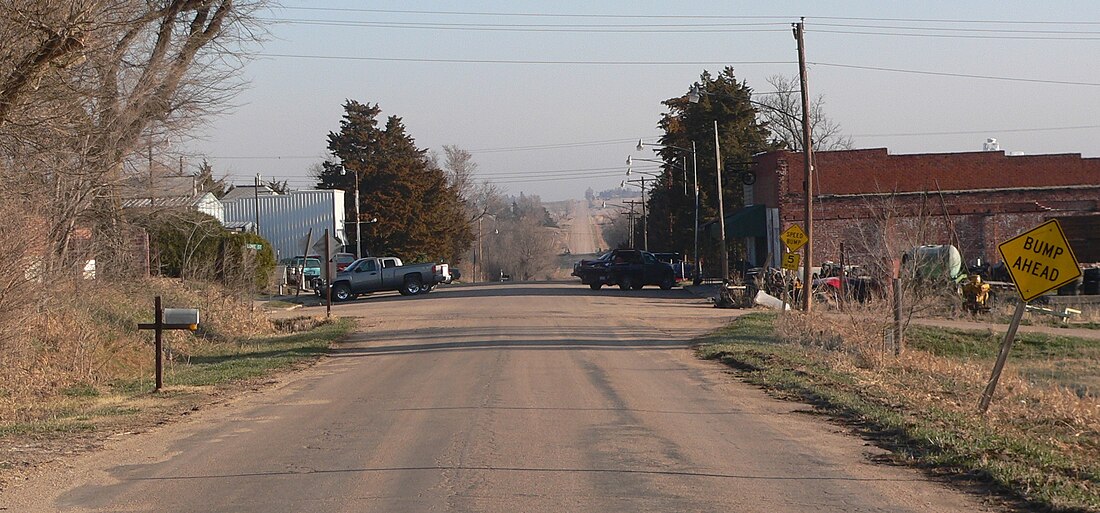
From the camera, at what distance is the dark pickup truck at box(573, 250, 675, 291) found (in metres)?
49.5

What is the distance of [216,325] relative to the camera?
26953 mm

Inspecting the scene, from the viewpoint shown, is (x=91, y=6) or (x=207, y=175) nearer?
(x=91, y=6)

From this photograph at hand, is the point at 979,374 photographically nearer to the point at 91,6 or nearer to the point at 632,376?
the point at 632,376

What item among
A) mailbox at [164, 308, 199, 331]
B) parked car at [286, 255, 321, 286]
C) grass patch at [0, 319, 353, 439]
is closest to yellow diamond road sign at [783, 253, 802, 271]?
grass patch at [0, 319, 353, 439]

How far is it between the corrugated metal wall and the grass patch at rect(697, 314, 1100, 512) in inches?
1923

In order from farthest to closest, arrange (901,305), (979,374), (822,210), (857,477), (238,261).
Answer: (822,210)
(238,261)
(901,305)
(979,374)
(857,477)

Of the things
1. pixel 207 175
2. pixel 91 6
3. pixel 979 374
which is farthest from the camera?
pixel 207 175

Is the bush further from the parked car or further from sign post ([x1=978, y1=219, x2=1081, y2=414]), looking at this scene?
sign post ([x1=978, y1=219, x2=1081, y2=414])

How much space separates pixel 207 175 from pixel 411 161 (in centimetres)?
4315

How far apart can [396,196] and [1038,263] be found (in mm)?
64218

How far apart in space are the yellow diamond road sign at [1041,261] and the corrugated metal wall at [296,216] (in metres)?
59.4

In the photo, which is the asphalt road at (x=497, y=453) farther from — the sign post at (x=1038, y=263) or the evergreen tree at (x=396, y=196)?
the evergreen tree at (x=396, y=196)

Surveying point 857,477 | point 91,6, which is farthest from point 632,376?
point 91,6

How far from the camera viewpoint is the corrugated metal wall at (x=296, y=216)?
68625 millimetres
